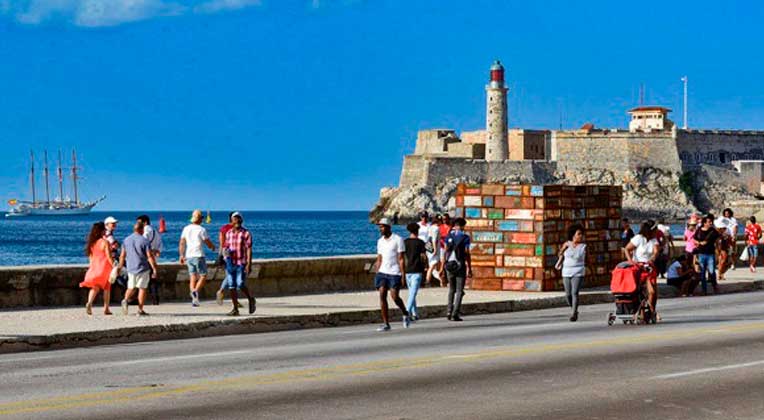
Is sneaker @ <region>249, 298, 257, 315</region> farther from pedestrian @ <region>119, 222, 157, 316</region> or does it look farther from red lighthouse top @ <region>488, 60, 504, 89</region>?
red lighthouse top @ <region>488, 60, 504, 89</region>

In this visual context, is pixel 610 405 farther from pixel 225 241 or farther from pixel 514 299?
pixel 514 299

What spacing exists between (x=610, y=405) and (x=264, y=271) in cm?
1353

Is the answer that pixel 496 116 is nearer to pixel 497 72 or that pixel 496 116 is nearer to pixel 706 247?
pixel 497 72

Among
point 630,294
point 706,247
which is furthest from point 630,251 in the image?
point 706,247

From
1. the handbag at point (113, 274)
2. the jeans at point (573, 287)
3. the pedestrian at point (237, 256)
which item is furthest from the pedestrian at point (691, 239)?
the handbag at point (113, 274)

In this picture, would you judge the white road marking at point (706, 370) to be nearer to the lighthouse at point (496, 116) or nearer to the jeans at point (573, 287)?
the jeans at point (573, 287)

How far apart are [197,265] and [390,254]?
404cm

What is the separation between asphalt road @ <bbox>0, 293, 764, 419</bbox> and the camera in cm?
1080

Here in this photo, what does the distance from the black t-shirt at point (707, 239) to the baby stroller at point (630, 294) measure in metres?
7.68

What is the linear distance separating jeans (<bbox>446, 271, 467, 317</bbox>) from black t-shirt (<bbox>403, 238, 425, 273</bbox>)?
834mm

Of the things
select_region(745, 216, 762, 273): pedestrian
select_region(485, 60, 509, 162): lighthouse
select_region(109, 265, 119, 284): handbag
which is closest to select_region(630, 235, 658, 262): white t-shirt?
select_region(109, 265, 119, 284): handbag

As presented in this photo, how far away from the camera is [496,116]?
142 metres

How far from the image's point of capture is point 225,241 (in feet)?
65.7

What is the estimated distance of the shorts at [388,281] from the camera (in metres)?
18.5
